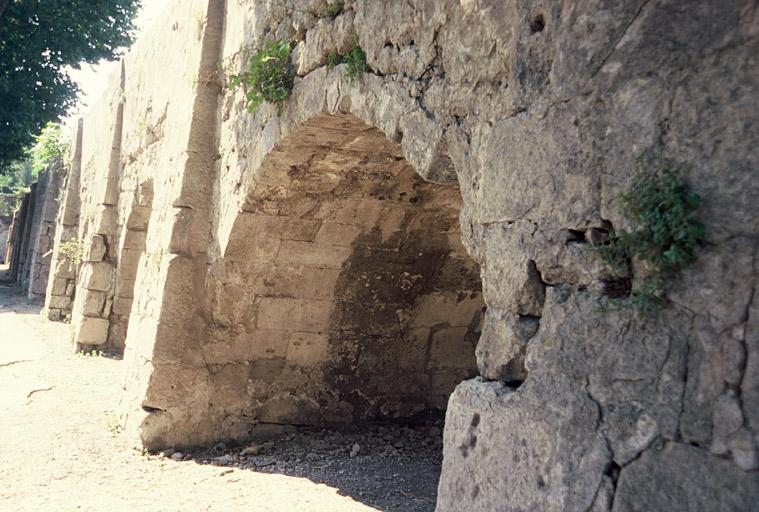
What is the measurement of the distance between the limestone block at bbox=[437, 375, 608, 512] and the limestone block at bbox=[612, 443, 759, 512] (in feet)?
0.32

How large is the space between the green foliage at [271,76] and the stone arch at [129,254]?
387 cm

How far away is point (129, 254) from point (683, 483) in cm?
846

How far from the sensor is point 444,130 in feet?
9.93

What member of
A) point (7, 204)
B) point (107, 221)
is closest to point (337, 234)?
point (107, 221)

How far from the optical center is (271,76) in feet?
15.9

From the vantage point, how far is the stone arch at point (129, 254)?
8.93 meters

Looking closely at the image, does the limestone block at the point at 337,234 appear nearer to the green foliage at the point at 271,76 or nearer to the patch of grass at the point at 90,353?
the green foliage at the point at 271,76

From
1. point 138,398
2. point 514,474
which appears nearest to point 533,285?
point 514,474

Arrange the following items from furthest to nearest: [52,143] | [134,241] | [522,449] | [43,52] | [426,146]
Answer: [43,52]
[52,143]
[134,241]
[426,146]
[522,449]

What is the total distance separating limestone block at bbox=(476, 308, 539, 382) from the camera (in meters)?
2.46

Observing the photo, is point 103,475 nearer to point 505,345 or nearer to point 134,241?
point 505,345

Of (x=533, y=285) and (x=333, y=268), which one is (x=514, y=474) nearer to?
(x=533, y=285)

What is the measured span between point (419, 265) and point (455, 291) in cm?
44

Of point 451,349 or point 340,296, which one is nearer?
point 340,296
